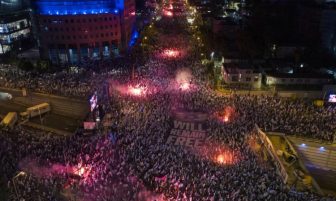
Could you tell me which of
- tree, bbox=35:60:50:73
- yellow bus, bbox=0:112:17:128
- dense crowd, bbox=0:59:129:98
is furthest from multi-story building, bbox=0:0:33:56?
yellow bus, bbox=0:112:17:128

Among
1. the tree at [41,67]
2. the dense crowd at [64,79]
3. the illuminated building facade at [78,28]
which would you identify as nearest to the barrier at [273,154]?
the dense crowd at [64,79]

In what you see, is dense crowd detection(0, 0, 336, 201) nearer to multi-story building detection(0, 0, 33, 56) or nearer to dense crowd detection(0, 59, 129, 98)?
dense crowd detection(0, 59, 129, 98)

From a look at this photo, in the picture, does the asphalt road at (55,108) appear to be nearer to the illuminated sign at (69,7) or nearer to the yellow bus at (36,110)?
the yellow bus at (36,110)

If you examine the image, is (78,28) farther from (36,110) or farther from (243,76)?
(243,76)

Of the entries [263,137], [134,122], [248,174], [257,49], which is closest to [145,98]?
[134,122]

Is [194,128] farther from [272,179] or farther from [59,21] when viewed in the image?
[59,21]

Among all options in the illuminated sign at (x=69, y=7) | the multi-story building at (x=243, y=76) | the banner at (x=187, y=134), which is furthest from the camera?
the illuminated sign at (x=69, y=7)
